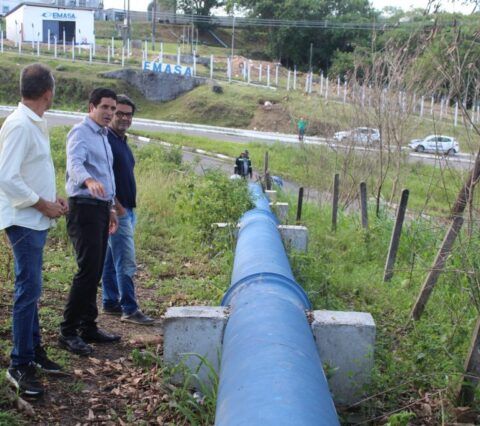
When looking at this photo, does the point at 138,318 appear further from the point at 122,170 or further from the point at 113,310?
the point at 122,170

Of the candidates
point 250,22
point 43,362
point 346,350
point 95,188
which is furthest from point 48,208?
point 250,22

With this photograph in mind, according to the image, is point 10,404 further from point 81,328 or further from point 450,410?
point 450,410

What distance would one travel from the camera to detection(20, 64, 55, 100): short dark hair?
12.3 ft

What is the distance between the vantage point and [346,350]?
4398 mm

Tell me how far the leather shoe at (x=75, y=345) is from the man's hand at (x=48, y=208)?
1155mm

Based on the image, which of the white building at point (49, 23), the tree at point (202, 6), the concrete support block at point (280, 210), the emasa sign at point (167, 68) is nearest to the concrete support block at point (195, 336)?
the concrete support block at point (280, 210)

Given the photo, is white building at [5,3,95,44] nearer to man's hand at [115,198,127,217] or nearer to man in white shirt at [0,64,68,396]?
man's hand at [115,198,127,217]

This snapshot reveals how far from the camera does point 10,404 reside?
363 cm

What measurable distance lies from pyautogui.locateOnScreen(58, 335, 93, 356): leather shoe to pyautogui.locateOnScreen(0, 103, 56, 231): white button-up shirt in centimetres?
108

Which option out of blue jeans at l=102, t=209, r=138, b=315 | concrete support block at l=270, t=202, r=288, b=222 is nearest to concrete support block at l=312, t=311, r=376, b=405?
blue jeans at l=102, t=209, r=138, b=315

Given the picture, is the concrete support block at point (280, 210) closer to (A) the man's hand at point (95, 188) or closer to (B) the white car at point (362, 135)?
(B) the white car at point (362, 135)

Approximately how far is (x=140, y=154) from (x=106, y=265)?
441 inches

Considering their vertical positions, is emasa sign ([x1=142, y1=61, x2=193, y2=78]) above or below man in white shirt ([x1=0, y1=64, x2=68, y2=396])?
above

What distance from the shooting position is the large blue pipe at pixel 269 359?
252cm
